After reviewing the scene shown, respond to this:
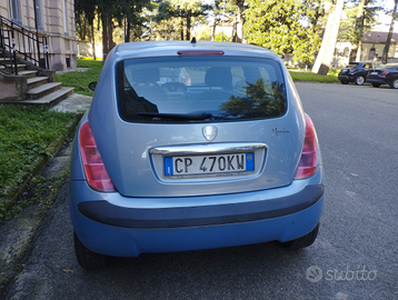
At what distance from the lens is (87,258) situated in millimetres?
2541

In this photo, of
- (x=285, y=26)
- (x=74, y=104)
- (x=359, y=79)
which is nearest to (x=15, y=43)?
(x=74, y=104)

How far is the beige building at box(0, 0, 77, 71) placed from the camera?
13492 millimetres

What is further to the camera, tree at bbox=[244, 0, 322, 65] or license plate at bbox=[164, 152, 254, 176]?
tree at bbox=[244, 0, 322, 65]

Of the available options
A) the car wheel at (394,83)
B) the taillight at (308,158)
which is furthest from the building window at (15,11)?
the car wheel at (394,83)

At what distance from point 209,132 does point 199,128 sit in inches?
2.7

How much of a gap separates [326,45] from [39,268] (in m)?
30.5

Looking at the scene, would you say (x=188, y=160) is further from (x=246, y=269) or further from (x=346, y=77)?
(x=346, y=77)

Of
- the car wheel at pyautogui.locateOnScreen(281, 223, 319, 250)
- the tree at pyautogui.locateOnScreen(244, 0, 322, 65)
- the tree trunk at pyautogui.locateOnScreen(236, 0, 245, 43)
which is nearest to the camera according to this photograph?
the car wheel at pyautogui.locateOnScreen(281, 223, 319, 250)

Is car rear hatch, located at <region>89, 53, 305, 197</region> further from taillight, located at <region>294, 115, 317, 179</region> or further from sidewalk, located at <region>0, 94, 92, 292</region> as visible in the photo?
sidewalk, located at <region>0, 94, 92, 292</region>

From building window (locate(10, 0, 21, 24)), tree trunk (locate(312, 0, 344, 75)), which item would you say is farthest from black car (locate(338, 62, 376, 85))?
building window (locate(10, 0, 21, 24))

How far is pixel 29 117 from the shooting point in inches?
264

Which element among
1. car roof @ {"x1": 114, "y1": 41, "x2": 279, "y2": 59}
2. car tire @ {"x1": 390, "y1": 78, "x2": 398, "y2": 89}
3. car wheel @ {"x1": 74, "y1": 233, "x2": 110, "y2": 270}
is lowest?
car wheel @ {"x1": 74, "y1": 233, "x2": 110, "y2": 270}

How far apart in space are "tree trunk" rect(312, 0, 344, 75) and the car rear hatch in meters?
28.5

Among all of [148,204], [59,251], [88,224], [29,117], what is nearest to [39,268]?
[59,251]
